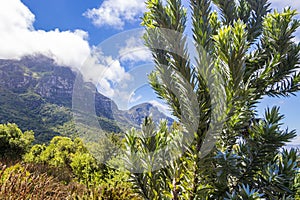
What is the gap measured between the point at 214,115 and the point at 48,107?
279ft

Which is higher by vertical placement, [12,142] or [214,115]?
[12,142]

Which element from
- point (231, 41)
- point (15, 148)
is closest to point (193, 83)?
point (231, 41)

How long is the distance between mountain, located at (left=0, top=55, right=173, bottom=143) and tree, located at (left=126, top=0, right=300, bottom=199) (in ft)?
1.01

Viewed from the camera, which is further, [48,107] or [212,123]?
[48,107]

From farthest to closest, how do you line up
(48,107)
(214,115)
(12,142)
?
(48,107)
(12,142)
(214,115)

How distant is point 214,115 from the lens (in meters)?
1.36

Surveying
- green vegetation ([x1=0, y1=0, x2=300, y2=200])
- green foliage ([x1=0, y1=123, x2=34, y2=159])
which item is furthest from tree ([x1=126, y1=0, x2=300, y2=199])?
green foliage ([x1=0, y1=123, x2=34, y2=159])

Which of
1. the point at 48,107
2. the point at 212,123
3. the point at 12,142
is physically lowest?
the point at 212,123

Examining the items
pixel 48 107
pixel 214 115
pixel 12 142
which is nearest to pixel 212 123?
pixel 214 115

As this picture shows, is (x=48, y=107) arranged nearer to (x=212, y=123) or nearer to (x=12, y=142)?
(x=12, y=142)

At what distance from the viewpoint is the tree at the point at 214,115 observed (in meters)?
1.32

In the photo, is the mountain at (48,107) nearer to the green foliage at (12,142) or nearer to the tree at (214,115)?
the tree at (214,115)

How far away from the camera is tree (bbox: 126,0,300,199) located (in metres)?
1.32

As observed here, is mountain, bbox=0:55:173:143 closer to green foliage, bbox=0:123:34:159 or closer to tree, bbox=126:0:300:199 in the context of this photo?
tree, bbox=126:0:300:199
